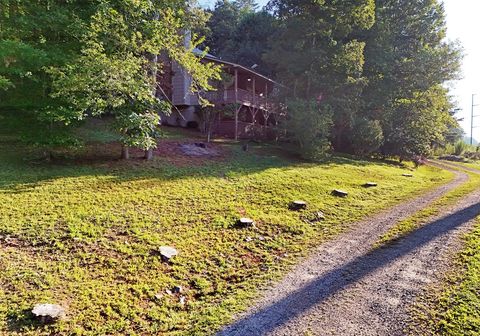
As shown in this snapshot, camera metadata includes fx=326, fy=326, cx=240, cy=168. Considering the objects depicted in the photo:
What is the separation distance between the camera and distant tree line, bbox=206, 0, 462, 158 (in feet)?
56.4

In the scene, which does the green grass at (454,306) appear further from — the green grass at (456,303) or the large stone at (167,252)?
the large stone at (167,252)

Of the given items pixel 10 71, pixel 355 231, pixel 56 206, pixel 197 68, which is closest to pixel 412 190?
pixel 355 231

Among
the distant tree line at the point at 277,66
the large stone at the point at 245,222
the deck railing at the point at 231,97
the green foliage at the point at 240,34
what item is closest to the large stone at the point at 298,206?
the large stone at the point at 245,222

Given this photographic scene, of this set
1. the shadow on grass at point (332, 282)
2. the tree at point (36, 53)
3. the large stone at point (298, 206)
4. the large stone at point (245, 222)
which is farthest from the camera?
the large stone at point (298, 206)

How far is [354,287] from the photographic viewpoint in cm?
488

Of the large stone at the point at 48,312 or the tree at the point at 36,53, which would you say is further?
the tree at the point at 36,53

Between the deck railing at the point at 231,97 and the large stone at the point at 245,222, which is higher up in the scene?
the deck railing at the point at 231,97

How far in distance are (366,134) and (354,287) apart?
15.0m

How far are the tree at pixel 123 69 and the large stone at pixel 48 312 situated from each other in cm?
538

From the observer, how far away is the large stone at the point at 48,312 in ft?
12.5

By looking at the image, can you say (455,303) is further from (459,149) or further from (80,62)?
(459,149)

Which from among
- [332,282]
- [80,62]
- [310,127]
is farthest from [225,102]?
[332,282]

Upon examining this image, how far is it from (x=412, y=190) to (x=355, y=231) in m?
5.62

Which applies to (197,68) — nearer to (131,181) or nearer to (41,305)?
(131,181)
